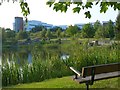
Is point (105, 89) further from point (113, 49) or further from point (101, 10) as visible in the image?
point (113, 49)

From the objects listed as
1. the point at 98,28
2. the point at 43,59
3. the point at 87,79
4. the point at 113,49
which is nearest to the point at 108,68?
the point at 87,79

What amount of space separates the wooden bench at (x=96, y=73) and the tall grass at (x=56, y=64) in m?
2.32

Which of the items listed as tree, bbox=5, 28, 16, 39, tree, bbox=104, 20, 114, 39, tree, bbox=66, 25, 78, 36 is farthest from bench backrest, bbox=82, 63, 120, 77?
tree, bbox=104, 20, 114, 39

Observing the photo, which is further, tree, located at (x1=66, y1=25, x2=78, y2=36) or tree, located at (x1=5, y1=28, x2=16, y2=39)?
tree, located at (x1=66, y1=25, x2=78, y2=36)

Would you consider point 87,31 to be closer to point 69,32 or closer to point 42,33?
point 69,32

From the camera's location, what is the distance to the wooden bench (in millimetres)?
3850

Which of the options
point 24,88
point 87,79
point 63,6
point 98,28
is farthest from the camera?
point 98,28

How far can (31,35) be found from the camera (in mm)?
9234

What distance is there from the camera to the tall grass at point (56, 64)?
6.08m

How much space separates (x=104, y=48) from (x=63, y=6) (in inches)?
215

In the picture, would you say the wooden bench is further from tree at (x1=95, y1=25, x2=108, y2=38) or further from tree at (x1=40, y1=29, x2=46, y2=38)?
tree at (x1=95, y1=25, x2=108, y2=38)

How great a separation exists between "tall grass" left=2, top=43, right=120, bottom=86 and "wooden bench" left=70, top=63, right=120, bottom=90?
7.61 ft

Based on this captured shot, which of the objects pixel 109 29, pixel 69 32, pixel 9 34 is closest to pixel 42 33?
pixel 69 32

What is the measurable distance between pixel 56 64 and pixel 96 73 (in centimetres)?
317
